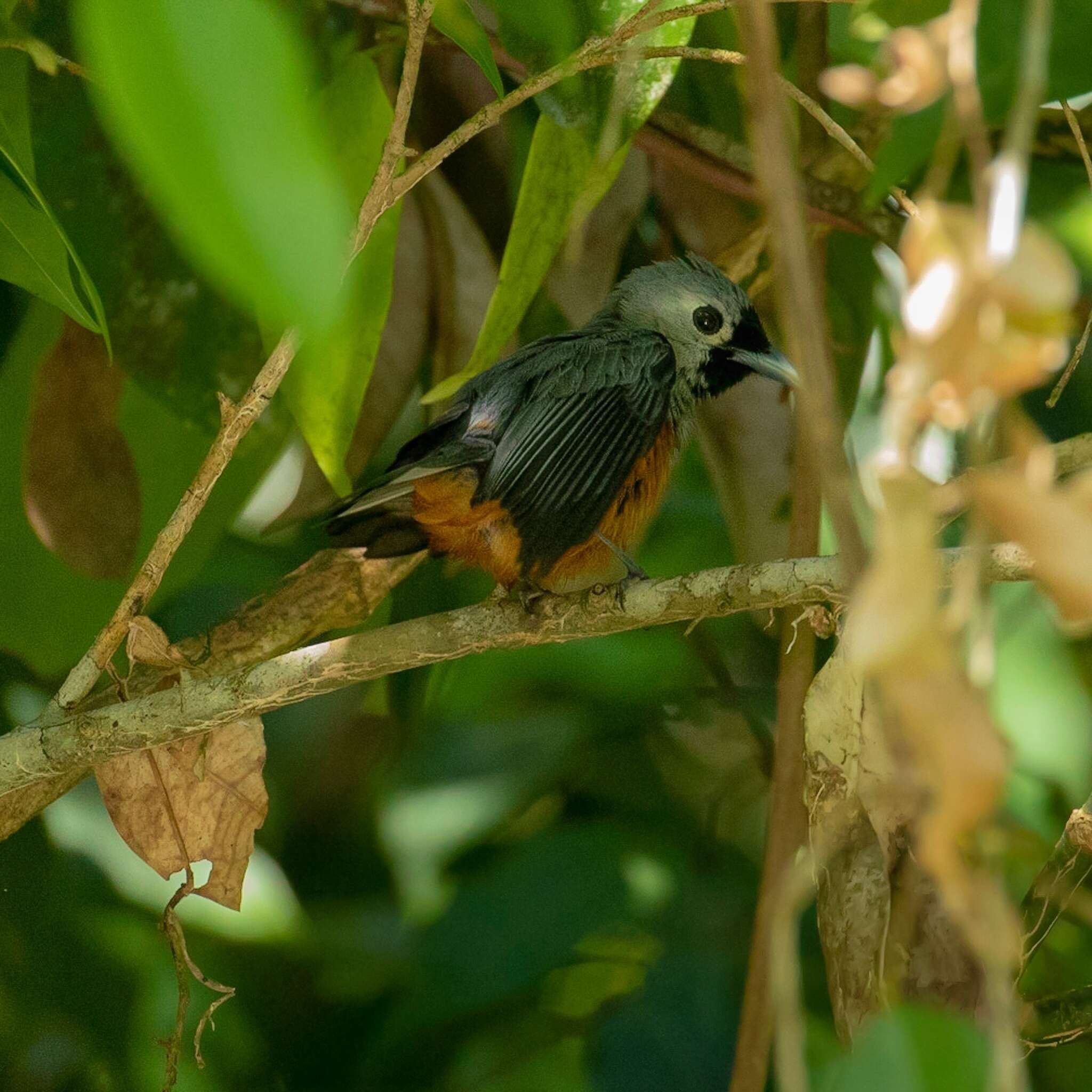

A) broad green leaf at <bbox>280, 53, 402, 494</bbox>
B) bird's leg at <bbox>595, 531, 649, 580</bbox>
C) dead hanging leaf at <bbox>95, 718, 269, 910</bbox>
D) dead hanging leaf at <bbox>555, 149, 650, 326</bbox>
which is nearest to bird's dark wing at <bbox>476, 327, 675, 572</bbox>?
bird's leg at <bbox>595, 531, 649, 580</bbox>

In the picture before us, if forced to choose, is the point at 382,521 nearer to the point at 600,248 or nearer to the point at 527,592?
the point at 527,592

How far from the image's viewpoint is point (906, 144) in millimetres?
1275

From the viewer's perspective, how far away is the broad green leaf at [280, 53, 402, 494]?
6.16 ft

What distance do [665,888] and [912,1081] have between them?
1911mm

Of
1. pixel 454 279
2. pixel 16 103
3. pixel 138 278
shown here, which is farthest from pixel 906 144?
pixel 138 278

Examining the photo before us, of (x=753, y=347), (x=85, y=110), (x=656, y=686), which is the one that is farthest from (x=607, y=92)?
(x=656, y=686)

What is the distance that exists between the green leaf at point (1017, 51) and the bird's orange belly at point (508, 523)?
785mm

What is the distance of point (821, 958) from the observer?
2377 mm

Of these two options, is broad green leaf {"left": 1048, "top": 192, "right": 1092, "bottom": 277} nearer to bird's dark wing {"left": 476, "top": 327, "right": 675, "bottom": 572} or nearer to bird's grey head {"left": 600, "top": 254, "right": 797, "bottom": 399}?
bird's grey head {"left": 600, "top": 254, "right": 797, "bottom": 399}

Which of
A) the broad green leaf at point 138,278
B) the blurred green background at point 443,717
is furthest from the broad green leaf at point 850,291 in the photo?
the broad green leaf at point 138,278

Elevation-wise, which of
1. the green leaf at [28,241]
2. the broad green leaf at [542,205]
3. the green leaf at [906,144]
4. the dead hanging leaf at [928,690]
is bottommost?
the dead hanging leaf at [928,690]

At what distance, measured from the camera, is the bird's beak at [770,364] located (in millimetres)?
2287

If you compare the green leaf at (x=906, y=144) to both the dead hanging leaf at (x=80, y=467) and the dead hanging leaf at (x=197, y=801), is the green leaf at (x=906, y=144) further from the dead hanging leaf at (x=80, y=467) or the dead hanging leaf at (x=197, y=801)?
the dead hanging leaf at (x=80, y=467)

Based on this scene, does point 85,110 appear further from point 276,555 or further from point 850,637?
point 850,637
